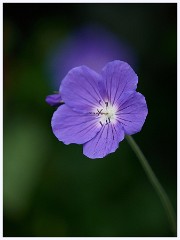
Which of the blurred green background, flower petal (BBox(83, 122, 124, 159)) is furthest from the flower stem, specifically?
the blurred green background

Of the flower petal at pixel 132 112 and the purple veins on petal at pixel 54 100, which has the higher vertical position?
the purple veins on petal at pixel 54 100

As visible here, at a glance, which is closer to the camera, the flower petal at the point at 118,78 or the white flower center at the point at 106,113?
the flower petal at the point at 118,78

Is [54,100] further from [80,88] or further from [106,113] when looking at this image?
[106,113]

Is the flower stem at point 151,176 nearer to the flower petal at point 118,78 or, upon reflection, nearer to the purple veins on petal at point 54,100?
the flower petal at point 118,78

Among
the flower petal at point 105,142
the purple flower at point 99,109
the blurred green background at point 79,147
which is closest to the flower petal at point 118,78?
the purple flower at point 99,109

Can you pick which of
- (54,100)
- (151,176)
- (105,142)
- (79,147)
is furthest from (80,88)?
(79,147)

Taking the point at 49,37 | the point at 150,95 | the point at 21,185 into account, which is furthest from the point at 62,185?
the point at 49,37
